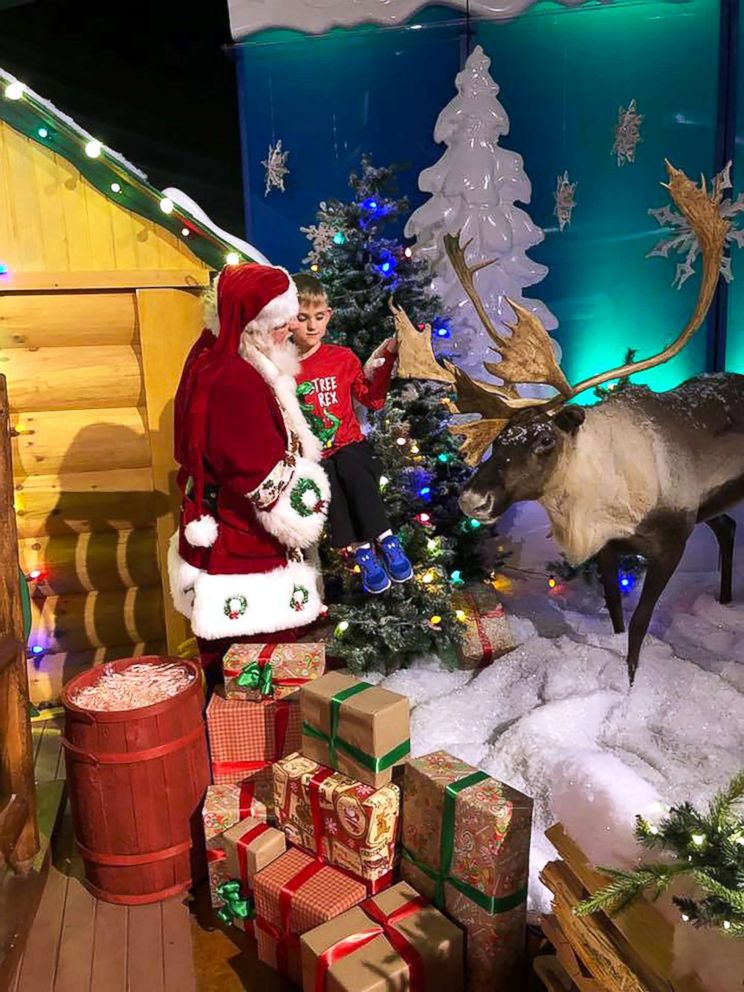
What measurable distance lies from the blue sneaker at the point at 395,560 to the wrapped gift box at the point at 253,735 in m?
A: 0.74

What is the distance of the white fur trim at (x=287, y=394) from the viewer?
2.68 metres

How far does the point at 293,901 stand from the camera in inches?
83.2

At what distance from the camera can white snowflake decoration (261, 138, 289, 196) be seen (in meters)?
4.16

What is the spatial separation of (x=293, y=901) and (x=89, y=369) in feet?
7.63

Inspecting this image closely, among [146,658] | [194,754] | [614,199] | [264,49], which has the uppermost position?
[264,49]

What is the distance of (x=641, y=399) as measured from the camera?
9.62 feet

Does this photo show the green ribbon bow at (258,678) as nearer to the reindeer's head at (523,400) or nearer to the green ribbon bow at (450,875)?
the green ribbon bow at (450,875)

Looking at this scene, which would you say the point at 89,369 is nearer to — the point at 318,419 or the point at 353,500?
the point at 318,419

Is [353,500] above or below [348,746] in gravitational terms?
above

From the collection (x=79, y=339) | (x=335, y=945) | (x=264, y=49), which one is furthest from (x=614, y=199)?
(x=335, y=945)

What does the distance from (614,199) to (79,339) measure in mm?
2769

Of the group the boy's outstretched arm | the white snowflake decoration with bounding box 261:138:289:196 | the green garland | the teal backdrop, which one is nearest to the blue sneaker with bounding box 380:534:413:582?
the boy's outstretched arm

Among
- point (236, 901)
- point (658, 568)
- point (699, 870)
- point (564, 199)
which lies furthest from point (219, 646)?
point (564, 199)

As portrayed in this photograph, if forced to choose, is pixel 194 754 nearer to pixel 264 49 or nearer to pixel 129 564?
pixel 129 564
